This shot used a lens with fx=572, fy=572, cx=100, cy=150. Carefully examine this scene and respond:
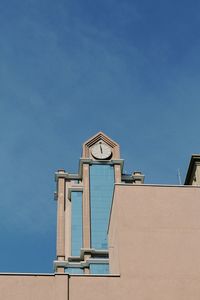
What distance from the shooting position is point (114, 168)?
50.4 metres

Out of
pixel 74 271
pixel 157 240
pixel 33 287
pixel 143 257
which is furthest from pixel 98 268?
pixel 33 287

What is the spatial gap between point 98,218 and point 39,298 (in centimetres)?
3013

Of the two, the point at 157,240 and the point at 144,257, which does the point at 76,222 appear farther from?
the point at 144,257

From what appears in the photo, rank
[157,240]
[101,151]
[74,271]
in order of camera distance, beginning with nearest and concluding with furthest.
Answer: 1. [157,240]
2. [74,271]
3. [101,151]

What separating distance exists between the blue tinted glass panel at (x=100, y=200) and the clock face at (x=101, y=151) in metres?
1.15

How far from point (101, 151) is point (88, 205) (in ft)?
20.1

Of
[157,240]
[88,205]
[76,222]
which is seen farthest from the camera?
[76,222]

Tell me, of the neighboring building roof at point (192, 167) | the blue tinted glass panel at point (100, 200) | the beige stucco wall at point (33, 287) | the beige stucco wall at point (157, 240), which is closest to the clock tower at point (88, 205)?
the blue tinted glass panel at point (100, 200)

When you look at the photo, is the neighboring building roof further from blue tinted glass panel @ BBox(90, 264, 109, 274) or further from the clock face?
the clock face

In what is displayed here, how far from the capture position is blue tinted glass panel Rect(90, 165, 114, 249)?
1804 inches

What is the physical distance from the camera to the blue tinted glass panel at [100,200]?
45.8m

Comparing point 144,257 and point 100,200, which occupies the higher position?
point 100,200

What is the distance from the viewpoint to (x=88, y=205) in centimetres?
4778

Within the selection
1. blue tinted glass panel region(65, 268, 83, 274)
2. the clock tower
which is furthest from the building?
the clock tower
